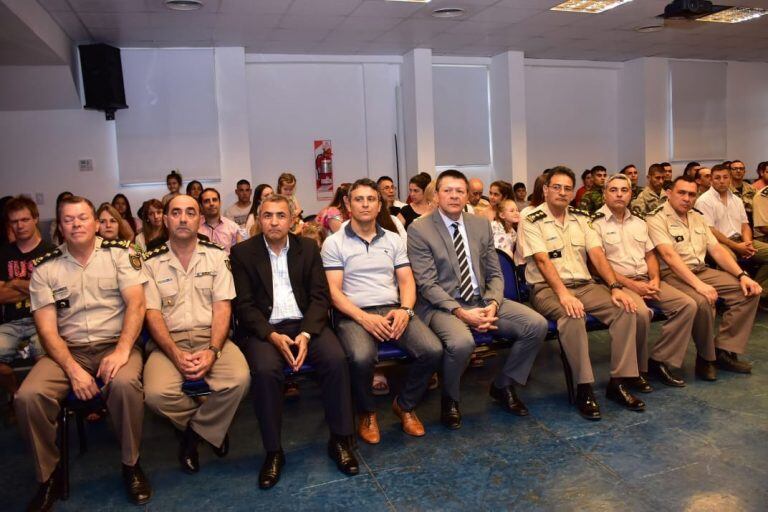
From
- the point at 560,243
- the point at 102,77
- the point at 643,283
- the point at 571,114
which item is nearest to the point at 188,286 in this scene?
the point at 560,243

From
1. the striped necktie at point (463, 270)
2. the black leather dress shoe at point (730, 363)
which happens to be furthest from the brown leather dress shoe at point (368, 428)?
the black leather dress shoe at point (730, 363)

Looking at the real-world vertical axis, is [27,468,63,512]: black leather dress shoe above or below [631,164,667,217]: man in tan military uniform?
below

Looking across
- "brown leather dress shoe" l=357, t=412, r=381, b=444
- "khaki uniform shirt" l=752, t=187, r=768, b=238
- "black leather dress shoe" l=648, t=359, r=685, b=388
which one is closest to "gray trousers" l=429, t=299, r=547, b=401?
"brown leather dress shoe" l=357, t=412, r=381, b=444

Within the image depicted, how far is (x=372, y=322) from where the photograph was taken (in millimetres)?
3191

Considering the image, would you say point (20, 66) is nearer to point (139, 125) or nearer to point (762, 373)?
point (139, 125)

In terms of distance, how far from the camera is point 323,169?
9.05 m

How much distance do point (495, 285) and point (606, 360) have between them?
1.26 m

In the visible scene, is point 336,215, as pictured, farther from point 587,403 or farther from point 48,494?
point 48,494

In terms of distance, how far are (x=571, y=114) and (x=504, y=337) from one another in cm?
825

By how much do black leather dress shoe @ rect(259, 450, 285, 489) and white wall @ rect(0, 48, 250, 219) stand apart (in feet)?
19.8

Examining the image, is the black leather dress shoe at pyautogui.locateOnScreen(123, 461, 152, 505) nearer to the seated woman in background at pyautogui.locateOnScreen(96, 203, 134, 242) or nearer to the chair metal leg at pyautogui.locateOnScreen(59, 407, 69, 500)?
the chair metal leg at pyautogui.locateOnScreen(59, 407, 69, 500)

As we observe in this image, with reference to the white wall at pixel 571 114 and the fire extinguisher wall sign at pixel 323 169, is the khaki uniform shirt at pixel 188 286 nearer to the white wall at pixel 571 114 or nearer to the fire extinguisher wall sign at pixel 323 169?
the fire extinguisher wall sign at pixel 323 169

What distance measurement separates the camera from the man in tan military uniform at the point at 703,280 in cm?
387

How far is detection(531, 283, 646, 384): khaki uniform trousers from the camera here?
3420mm
